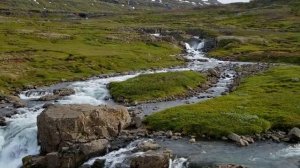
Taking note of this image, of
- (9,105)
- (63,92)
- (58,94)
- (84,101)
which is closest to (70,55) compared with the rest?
(63,92)

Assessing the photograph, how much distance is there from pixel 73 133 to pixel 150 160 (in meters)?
10.1

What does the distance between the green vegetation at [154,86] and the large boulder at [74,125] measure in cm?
2114

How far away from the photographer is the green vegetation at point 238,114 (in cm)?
5171

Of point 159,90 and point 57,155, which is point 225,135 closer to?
point 57,155

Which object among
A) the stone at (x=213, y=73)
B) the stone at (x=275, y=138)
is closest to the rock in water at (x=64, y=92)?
the stone at (x=213, y=73)

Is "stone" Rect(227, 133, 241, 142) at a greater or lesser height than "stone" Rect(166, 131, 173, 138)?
greater

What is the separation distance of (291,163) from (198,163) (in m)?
8.13

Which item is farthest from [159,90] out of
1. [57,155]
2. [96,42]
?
[96,42]

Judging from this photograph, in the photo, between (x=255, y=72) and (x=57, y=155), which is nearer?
(x=57, y=155)

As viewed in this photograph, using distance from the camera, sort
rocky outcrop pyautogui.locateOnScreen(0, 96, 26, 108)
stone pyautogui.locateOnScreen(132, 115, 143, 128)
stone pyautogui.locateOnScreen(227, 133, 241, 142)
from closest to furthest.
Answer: stone pyautogui.locateOnScreen(227, 133, 241, 142) → stone pyautogui.locateOnScreen(132, 115, 143, 128) → rocky outcrop pyautogui.locateOnScreen(0, 96, 26, 108)

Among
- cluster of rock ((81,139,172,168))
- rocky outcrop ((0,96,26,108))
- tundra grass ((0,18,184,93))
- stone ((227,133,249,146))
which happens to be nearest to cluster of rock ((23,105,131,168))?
cluster of rock ((81,139,172,168))

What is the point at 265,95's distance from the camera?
6912cm

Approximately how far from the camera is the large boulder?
47062 millimetres

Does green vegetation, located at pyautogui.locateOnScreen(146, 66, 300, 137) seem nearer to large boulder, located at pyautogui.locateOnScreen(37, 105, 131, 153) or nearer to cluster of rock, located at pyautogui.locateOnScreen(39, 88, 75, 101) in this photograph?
large boulder, located at pyautogui.locateOnScreen(37, 105, 131, 153)
